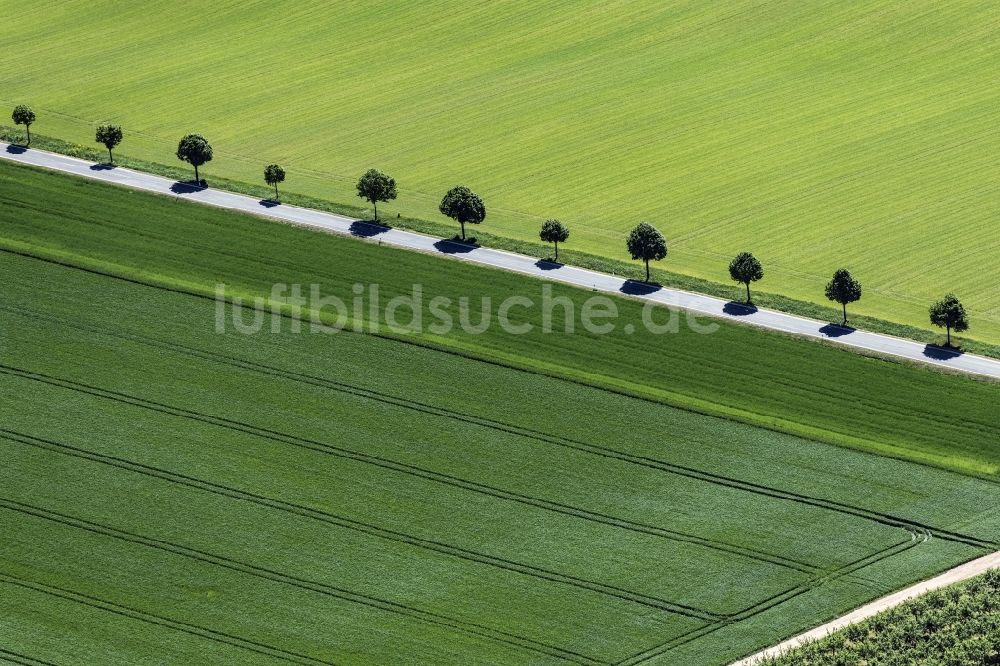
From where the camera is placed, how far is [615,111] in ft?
529

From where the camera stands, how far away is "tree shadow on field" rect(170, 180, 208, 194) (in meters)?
139

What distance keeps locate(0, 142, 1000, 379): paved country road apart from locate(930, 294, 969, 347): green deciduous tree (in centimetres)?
185

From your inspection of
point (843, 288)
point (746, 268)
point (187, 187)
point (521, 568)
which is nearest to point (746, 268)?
point (746, 268)

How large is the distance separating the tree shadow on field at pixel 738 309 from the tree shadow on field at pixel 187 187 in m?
48.1

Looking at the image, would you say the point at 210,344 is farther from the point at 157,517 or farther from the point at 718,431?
the point at 718,431

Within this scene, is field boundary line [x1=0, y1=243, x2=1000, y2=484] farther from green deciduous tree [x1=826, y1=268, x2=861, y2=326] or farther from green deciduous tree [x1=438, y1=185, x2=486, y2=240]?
green deciduous tree [x1=438, y1=185, x2=486, y2=240]

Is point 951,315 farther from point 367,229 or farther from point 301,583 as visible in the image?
point 301,583

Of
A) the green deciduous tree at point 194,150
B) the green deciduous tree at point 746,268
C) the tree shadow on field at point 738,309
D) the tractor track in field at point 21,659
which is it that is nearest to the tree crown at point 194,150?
the green deciduous tree at point 194,150

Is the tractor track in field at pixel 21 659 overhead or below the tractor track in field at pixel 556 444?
below

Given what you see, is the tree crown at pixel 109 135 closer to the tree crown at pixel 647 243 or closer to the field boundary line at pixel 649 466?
the field boundary line at pixel 649 466

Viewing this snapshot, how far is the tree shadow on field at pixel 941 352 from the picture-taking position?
112438 millimetres

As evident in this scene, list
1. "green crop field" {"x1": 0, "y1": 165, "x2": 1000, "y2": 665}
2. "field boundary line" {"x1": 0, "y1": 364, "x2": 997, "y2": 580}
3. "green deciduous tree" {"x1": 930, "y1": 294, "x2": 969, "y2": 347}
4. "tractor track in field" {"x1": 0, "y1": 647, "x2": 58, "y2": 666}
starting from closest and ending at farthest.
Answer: "tractor track in field" {"x1": 0, "y1": 647, "x2": 58, "y2": 666}
"green crop field" {"x1": 0, "y1": 165, "x2": 1000, "y2": 665}
"field boundary line" {"x1": 0, "y1": 364, "x2": 997, "y2": 580}
"green deciduous tree" {"x1": 930, "y1": 294, "x2": 969, "y2": 347}

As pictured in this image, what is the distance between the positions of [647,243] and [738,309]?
9075 mm

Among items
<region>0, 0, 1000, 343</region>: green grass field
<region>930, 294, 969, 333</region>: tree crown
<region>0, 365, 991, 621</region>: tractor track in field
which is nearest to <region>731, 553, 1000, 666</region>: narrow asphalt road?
<region>0, 365, 991, 621</region>: tractor track in field
